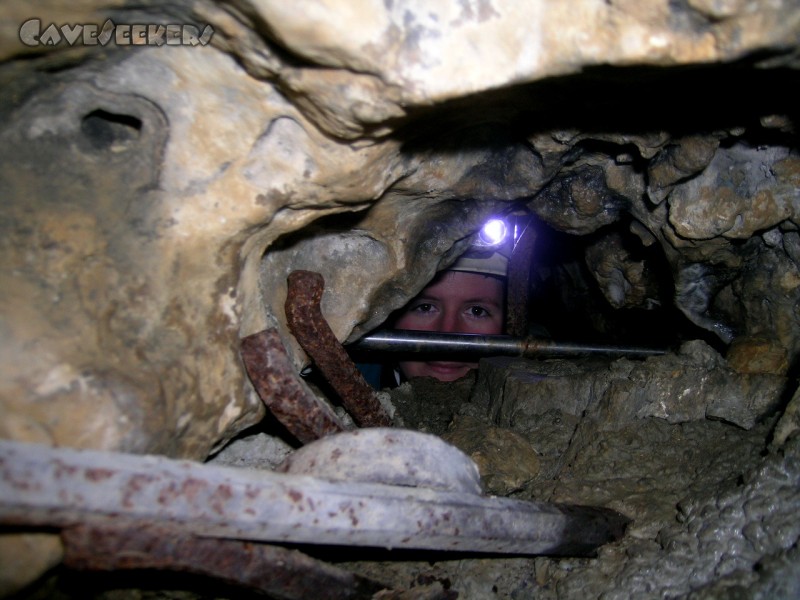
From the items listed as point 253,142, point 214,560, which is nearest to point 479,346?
point 253,142

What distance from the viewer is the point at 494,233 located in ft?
7.25

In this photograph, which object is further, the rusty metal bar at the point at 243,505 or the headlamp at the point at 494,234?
the headlamp at the point at 494,234

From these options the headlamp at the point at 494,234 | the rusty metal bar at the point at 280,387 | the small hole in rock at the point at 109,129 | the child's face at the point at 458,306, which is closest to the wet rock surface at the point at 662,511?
the rusty metal bar at the point at 280,387

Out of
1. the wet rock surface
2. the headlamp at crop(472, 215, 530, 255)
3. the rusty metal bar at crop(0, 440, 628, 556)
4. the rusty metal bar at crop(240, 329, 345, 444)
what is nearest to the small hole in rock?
the rusty metal bar at crop(240, 329, 345, 444)

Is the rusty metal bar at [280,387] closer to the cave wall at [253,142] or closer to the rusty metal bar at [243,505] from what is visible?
the cave wall at [253,142]

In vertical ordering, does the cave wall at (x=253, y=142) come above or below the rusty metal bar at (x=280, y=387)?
above

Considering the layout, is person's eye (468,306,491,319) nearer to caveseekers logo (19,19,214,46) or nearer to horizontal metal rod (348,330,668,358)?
horizontal metal rod (348,330,668,358)

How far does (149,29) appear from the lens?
0.74 m

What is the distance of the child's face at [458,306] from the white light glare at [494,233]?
55 centimetres

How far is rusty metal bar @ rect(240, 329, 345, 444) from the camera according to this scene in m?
0.91

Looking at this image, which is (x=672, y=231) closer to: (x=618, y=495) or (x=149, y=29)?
(x=618, y=495)

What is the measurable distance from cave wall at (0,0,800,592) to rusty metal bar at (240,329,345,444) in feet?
0.10

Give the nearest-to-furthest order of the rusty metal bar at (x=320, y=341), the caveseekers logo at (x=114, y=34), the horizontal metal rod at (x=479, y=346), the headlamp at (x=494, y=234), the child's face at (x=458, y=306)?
the caveseekers logo at (x=114, y=34), the rusty metal bar at (x=320, y=341), the horizontal metal rod at (x=479, y=346), the headlamp at (x=494, y=234), the child's face at (x=458, y=306)

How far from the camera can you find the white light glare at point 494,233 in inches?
85.9
